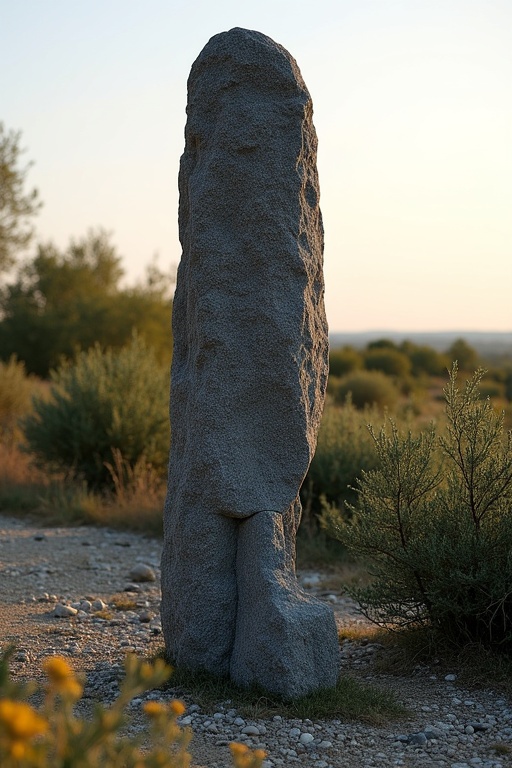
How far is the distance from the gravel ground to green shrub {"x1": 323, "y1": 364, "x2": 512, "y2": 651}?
337 mm

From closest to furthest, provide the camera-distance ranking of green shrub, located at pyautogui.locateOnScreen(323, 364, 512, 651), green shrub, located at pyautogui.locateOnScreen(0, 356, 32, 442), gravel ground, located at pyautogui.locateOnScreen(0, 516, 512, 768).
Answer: gravel ground, located at pyautogui.locateOnScreen(0, 516, 512, 768) → green shrub, located at pyautogui.locateOnScreen(323, 364, 512, 651) → green shrub, located at pyautogui.locateOnScreen(0, 356, 32, 442)

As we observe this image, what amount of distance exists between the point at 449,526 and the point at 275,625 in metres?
1.31

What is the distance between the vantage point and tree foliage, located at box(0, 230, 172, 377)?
22594mm

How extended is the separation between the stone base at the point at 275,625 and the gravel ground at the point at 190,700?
0.21 meters

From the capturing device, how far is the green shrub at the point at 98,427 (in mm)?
10016

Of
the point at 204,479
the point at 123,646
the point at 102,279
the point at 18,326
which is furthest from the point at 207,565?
the point at 102,279

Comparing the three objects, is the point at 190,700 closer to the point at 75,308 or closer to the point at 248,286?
the point at 248,286

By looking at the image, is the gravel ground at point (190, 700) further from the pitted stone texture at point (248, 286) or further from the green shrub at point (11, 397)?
the green shrub at point (11, 397)

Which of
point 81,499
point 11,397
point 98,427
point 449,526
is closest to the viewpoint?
point 449,526

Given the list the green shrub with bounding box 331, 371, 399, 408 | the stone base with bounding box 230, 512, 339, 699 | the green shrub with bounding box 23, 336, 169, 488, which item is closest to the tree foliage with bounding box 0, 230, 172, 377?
the green shrub with bounding box 331, 371, 399, 408

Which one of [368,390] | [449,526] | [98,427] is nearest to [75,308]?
[368,390]

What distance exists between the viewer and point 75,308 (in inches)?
938

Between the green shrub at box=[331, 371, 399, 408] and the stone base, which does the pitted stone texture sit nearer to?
the stone base

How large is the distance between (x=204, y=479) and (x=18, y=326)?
21866mm
